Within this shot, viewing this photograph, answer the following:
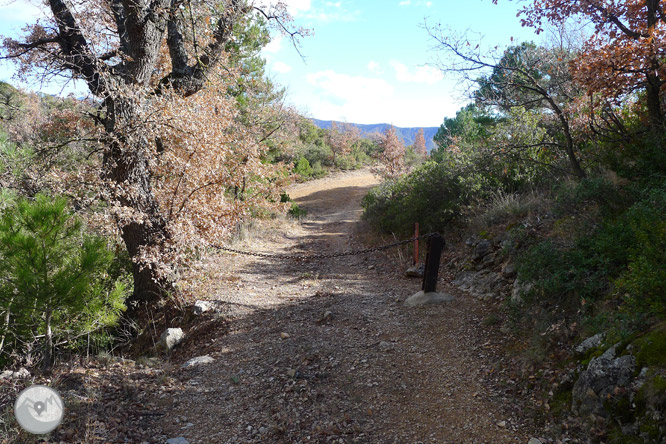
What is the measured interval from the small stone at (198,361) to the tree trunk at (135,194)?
1881 millimetres

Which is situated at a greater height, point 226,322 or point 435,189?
point 435,189

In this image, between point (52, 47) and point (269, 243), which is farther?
point (269, 243)

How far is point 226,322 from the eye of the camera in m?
6.11

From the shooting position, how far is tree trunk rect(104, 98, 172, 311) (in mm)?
5930

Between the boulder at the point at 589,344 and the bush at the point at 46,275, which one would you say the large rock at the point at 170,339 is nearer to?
the bush at the point at 46,275

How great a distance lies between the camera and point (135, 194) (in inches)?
234

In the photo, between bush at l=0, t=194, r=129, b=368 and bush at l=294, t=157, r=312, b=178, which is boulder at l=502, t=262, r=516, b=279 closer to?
bush at l=0, t=194, r=129, b=368

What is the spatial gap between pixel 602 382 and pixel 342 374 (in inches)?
94.6

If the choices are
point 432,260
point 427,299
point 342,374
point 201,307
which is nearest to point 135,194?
point 201,307

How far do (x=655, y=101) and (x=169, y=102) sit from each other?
6.84 m

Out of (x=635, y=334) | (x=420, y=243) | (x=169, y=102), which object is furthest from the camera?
(x=420, y=243)

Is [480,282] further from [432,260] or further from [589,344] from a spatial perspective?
[589,344]

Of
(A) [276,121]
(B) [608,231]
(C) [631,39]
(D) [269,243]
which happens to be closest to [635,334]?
(B) [608,231]

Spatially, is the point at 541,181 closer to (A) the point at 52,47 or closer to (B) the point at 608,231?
(B) the point at 608,231
